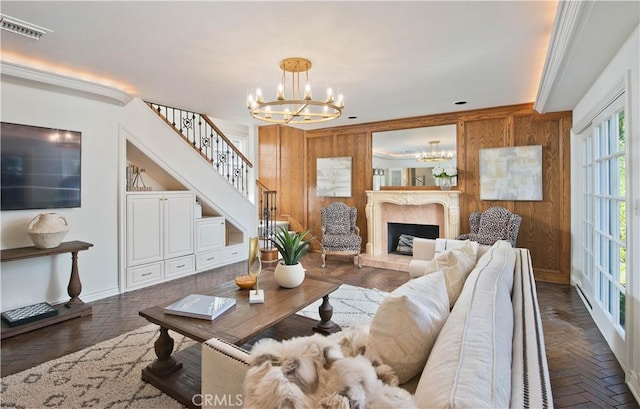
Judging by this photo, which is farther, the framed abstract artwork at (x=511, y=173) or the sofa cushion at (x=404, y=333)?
the framed abstract artwork at (x=511, y=173)

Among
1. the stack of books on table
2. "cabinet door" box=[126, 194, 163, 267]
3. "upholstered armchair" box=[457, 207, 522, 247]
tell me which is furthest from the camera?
"upholstered armchair" box=[457, 207, 522, 247]

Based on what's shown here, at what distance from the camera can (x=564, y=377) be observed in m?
2.26

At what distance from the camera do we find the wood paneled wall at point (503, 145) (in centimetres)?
446

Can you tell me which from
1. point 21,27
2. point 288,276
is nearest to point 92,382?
point 288,276

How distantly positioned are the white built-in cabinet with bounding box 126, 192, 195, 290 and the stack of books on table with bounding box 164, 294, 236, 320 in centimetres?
235

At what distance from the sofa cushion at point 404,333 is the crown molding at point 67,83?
373 centimetres

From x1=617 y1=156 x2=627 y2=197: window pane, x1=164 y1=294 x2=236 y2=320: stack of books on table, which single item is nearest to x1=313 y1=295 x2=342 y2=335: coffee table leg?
x1=164 y1=294 x2=236 y2=320: stack of books on table

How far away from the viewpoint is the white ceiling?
7.17 feet

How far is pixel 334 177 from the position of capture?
250 inches

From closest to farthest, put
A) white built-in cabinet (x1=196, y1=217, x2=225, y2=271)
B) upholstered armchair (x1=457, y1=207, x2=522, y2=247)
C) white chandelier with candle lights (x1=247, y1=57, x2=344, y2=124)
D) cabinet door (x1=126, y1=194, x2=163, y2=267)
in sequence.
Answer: white chandelier with candle lights (x1=247, y1=57, x2=344, y2=124) < cabinet door (x1=126, y1=194, x2=163, y2=267) < upholstered armchair (x1=457, y1=207, x2=522, y2=247) < white built-in cabinet (x1=196, y1=217, x2=225, y2=271)

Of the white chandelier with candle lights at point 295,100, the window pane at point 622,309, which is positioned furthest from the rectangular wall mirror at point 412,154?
the window pane at point 622,309

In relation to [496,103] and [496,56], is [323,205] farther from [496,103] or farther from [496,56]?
[496,56]

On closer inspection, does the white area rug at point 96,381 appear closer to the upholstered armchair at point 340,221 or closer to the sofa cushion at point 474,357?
the sofa cushion at point 474,357

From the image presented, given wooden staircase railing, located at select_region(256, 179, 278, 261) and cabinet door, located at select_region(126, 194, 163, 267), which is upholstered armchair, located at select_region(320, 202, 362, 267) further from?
cabinet door, located at select_region(126, 194, 163, 267)
